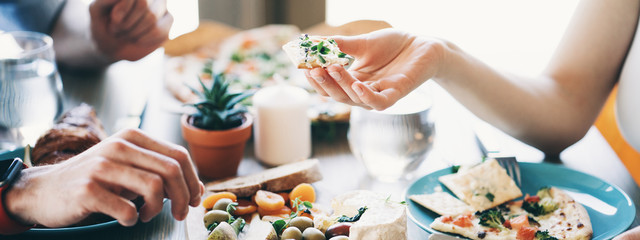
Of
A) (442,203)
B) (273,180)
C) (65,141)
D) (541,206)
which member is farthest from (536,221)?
(65,141)

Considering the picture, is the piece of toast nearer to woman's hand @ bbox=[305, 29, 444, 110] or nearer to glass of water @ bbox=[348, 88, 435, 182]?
glass of water @ bbox=[348, 88, 435, 182]

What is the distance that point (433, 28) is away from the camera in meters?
4.12

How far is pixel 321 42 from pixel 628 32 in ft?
3.46

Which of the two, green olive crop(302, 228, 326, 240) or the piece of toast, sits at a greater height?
green olive crop(302, 228, 326, 240)

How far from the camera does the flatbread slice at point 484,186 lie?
1.39m

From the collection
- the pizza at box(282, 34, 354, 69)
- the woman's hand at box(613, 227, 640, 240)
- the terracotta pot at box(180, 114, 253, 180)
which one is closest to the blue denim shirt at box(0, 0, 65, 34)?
the terracotta pot at box(180, 114, 253, 180)

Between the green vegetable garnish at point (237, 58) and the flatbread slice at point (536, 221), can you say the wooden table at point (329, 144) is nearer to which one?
the flatbread slice at point (536, 221)

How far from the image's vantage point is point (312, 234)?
1179 millimetres

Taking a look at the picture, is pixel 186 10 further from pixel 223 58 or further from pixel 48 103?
pixel 48 103

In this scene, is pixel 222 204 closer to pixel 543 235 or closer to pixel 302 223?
pixel 302 223

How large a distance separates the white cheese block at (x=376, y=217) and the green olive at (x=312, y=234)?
80 millimetres

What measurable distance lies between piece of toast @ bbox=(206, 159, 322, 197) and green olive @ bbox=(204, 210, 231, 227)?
0.15 meters

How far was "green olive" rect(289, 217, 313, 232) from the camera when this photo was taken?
1223 millimetres

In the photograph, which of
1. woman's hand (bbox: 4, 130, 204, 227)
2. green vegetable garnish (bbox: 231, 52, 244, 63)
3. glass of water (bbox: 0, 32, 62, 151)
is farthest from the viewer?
green vegetable garnish (bbox: 231, 52, 244, 63)
